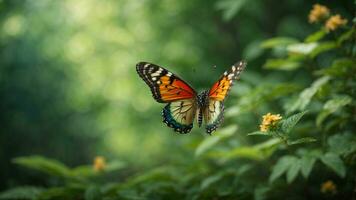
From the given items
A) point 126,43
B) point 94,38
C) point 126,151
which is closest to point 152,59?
point 126,43

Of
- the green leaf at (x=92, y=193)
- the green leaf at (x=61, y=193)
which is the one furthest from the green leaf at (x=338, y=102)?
the green leaf at (x=61, y=193)

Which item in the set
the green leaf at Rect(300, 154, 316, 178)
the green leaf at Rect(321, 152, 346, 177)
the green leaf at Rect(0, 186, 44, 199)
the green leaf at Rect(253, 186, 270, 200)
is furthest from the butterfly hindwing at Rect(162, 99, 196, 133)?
the green leaf at Rect(0, 186, 44, 199)

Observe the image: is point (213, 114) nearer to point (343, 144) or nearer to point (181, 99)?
point (181, 99)

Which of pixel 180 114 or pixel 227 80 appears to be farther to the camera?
pixel 180 114

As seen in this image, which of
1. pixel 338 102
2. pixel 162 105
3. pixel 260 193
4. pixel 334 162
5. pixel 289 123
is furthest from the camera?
pixel 162 105

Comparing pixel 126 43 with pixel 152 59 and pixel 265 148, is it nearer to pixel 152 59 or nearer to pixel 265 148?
pixel 152 59

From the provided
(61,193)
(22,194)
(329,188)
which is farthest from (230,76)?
(22,194)
